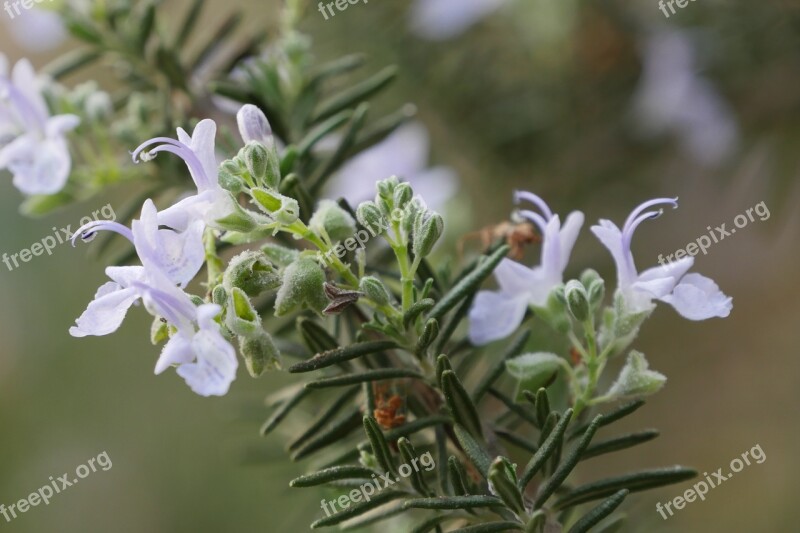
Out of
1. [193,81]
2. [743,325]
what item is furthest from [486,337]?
[743,325]

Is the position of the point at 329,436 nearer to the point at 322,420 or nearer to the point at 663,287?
the point at 322,420

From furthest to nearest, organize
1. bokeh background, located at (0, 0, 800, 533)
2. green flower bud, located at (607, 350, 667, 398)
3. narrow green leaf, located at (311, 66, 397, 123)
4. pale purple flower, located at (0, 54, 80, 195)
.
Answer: bokeh background, located at (0, 0, 800, 533) < narrow green leaf, located at (311, 66, 397, 123) < pale purple flower, located at (0, 54, 80, 195) < green flower bud, located at (607, 350, 667, 398)

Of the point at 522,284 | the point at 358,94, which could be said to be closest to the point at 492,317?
the point at 522,284

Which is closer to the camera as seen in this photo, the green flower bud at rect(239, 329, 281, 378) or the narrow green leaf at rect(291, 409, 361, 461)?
the green flower bud at rect(239, 329, 281, 378)

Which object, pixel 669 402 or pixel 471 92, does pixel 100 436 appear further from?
pixel 669 402

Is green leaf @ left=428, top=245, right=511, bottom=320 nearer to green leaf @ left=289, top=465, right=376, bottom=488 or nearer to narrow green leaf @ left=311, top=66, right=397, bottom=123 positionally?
green leaf @ left=289, top=465, right=376, bottom=488

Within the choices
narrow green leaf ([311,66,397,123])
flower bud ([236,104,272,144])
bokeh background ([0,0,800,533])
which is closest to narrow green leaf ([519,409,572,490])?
flower bud ([236,104,272,144])
